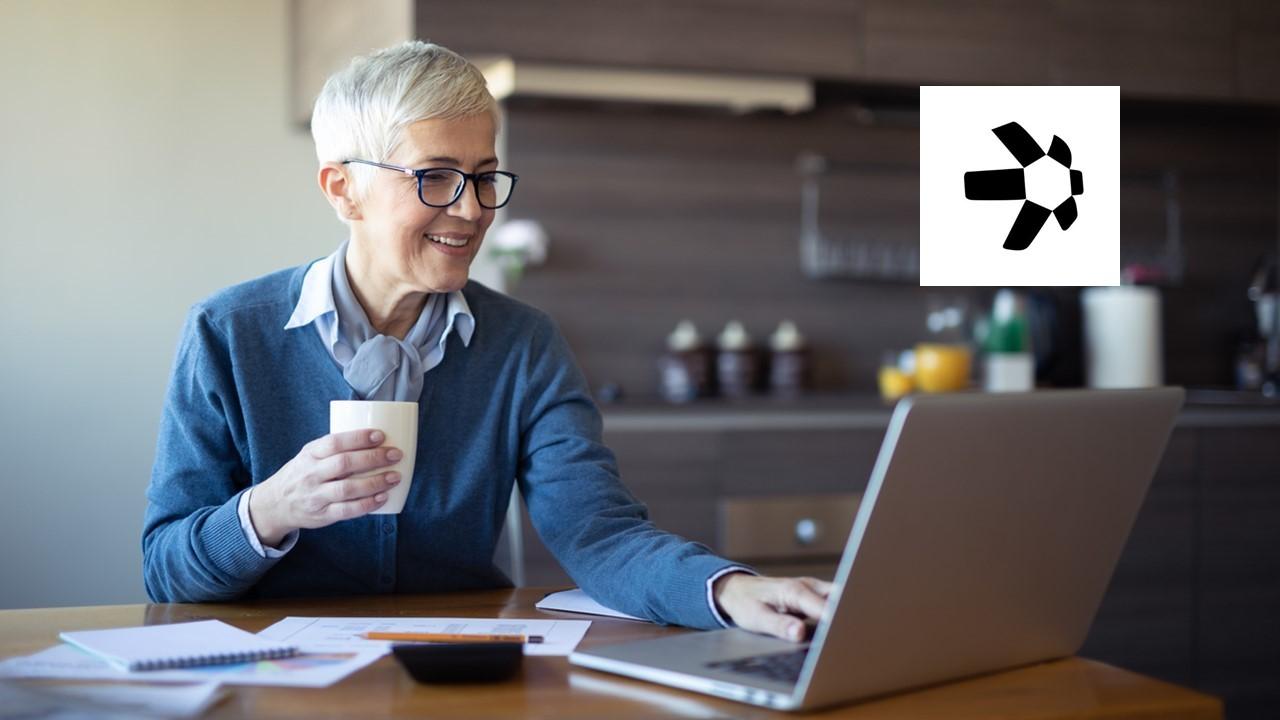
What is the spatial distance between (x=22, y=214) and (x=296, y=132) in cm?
70

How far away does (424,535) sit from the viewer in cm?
164

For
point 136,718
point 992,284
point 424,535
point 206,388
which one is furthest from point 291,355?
point 992,284

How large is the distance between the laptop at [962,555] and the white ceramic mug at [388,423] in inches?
11.3

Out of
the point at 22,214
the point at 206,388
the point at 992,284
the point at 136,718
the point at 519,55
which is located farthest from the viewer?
the point at 992,284

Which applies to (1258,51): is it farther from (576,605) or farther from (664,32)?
(576,605)

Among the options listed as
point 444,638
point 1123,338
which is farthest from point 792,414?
point 444,638

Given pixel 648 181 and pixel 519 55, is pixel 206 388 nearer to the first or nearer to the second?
pixel 519 55

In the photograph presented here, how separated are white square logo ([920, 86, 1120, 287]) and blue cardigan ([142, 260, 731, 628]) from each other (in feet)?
4.60

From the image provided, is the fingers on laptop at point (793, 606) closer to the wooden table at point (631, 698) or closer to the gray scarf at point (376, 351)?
the wooden table at point (631, 698)

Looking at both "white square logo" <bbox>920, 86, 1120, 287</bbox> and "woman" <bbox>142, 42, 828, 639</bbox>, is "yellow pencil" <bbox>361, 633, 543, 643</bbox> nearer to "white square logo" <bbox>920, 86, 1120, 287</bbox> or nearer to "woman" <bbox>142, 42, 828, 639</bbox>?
"woman" <bbox>142, 42, 828, 639</bbox>

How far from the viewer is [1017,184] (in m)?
2.80

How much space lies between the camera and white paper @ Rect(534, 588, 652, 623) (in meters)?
1.37

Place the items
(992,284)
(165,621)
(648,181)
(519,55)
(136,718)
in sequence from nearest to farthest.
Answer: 1. (136,718)
2. (165,621)
3. (519,55)
4. (648,181)
5. (992,284)

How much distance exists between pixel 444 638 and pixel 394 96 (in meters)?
0.70
